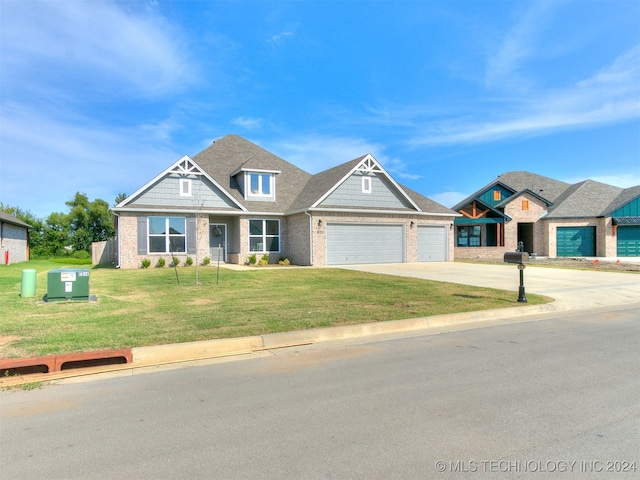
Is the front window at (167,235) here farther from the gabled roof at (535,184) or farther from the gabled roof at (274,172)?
the gabled roof at (535,184)

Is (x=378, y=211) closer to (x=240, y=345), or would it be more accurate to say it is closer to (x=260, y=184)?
(x=260, y=184)

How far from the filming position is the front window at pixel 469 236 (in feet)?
114

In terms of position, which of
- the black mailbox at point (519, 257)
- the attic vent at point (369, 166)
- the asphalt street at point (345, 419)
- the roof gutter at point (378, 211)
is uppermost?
the attic vent at point (369, 166)

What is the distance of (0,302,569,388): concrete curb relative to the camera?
541cm

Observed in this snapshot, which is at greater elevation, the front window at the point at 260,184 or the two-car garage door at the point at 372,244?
the front window at the point at 260,184

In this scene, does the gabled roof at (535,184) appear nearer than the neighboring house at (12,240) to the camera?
No

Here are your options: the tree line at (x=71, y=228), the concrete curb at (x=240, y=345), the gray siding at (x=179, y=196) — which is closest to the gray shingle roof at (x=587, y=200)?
the gray siding at (x=179, y=196)

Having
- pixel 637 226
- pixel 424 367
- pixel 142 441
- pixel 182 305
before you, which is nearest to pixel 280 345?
pixel 424 367

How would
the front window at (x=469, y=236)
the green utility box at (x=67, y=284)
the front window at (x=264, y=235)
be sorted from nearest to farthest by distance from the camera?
the green utility box at (x=67, y=284) → the front window at (x=264, y=235) → the front window at (x=469, y=236)

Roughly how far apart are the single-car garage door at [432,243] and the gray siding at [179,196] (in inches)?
465

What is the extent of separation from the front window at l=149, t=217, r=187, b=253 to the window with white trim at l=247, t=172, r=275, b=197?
4792 millimetres

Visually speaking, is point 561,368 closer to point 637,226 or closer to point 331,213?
point 331,213

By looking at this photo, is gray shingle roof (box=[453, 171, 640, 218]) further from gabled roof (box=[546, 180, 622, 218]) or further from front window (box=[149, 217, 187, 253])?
front window (box=[149, 217, 187, 253])

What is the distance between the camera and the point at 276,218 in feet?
82.2
